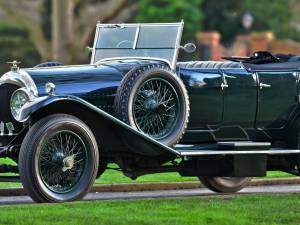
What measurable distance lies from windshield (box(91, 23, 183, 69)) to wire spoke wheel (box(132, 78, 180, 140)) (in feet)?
1.67

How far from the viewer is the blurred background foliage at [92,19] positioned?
125 ft

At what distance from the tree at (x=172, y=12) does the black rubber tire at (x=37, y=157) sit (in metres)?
40.6

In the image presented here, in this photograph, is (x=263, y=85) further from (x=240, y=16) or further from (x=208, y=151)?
(x=240, y=16)

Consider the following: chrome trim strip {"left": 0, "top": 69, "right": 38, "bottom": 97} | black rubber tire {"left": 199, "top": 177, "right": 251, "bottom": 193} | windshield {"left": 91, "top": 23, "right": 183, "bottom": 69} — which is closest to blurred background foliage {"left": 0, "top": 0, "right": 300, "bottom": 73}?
black rubber tire {"left": 199, "top": 177, "right": 251, "bottom": 193}

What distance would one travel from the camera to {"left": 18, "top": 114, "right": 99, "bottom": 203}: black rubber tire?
10328 mm

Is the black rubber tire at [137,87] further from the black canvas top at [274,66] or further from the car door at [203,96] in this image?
the black canvas top at [274,66]

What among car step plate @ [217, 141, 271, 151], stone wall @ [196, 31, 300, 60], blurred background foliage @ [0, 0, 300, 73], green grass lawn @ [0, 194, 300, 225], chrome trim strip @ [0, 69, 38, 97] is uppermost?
blurred background foliage @ [0, 0, 300, 73]

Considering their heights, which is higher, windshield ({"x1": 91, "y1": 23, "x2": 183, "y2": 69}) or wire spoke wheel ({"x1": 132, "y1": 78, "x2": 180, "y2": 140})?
windshield ({"x1": 91, "y1": 23, "x2": 183, "y2": 69})

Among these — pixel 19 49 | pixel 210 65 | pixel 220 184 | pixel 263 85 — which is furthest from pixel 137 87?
pixel 19 49

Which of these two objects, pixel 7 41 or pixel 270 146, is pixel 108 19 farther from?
pixel 270 146

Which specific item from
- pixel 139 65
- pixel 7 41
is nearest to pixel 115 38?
pixel 139 65

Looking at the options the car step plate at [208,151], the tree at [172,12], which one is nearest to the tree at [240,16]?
the tree at [172,12]

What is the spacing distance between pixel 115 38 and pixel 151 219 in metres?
3.85

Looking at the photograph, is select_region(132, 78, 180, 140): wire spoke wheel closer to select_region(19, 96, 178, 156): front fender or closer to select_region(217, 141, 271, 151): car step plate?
select_region(19, 96, 178, 156): front fender
